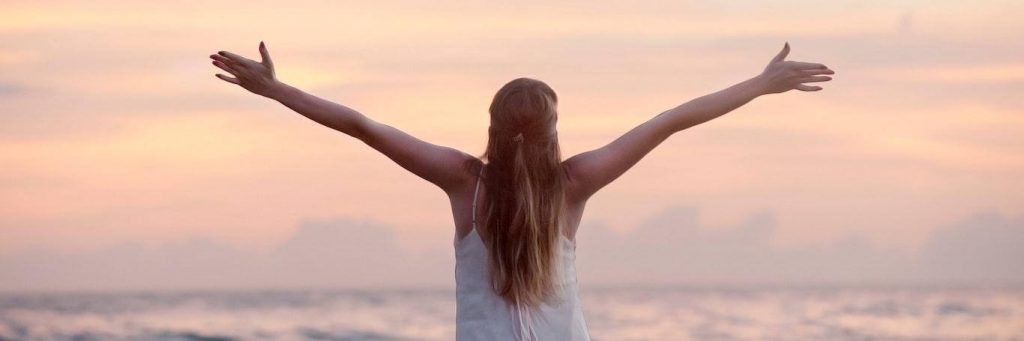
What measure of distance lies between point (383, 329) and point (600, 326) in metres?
4.34

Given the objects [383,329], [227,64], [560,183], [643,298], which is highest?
[643,298]

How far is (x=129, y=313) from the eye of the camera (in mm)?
32281

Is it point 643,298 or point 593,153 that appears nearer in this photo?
point 593,153

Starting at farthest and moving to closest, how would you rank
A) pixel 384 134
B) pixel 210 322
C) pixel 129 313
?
pixel 129 313
pixel 210 322
pixel 384 134

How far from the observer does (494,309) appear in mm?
Answer: 3793

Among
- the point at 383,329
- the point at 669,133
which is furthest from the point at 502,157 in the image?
the point at 383,329

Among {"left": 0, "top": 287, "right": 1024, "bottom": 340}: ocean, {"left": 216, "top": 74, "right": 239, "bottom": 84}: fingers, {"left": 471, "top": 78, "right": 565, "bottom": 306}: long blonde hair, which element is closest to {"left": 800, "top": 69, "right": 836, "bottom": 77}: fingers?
{"left": 471, "top": 78, "right": 565, "bottom": 306}: long blonde hair

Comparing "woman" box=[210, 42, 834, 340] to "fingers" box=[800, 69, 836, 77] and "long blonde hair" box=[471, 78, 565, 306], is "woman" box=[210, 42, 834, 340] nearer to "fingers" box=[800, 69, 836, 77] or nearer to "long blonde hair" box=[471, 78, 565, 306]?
"long blonde hair" box=[471, 78, 565, 306]

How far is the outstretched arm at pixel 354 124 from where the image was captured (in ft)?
12.1

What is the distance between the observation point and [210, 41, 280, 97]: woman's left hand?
3.79 metres

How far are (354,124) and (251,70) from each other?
1.10ft

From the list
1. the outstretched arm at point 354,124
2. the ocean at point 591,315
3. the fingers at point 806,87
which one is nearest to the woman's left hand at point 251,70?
the outstretched arm at point 354,124

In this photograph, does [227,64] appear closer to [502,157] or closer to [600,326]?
[502,157]

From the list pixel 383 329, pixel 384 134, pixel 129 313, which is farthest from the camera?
pixel 129 313
